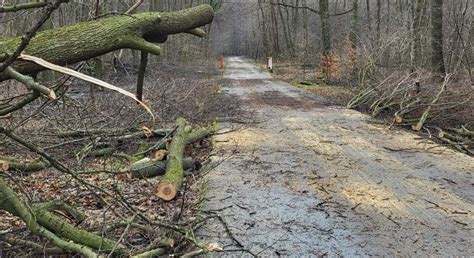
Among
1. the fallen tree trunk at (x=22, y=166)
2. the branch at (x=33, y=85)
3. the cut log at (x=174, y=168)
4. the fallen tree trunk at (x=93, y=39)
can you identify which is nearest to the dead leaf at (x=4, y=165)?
→ the fallen tree trunk at (x=22, y=166)

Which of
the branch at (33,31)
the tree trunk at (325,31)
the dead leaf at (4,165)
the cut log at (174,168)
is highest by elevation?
the tree trunk at (325,31)

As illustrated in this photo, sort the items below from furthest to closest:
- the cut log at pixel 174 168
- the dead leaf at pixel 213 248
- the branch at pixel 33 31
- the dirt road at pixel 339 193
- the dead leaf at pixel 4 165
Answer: the dead leaf at pixel 4 165, the cut log at pixel 174 168, the dirt road at pixel 339 193, the dead leaf at pixel 213 248, the branch at pixel 33 31

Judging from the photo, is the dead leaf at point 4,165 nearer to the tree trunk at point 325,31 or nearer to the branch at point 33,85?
the branch at point 33,85

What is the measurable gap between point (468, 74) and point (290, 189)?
28.0 ft

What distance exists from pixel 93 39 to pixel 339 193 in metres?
3.44

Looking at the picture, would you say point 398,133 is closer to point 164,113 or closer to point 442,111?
point 442,111

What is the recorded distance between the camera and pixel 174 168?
254 inches

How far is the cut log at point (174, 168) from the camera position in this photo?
566cm

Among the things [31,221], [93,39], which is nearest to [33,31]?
[31,221]

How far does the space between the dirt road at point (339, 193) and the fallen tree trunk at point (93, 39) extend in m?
2.09

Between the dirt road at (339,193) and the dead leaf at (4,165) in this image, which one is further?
the dead leaf at (4,165)

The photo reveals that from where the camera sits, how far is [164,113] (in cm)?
1077

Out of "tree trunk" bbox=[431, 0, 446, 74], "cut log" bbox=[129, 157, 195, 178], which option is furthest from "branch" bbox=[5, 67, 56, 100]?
"tree trunk" bbox=[431, 0, 446, 74]

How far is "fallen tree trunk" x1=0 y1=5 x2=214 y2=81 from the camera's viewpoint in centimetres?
503
